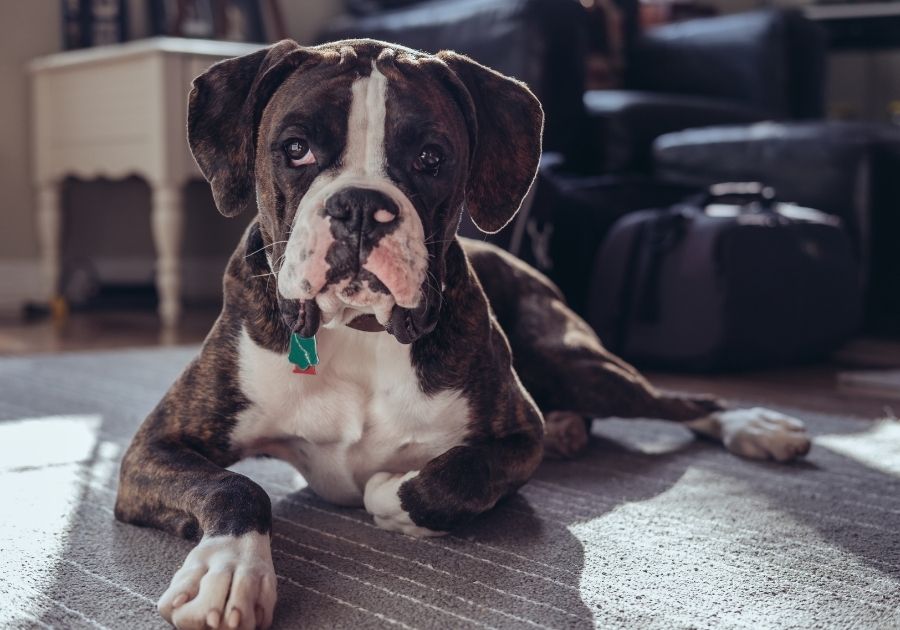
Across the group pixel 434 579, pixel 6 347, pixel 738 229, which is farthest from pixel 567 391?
pixel 6 347

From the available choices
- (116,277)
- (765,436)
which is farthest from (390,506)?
(116,277)

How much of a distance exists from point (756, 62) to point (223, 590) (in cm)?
391

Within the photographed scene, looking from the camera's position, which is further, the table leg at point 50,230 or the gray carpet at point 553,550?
the table leg at point 50,230

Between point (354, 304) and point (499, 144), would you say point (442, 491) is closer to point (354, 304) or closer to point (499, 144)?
point (354, 304)

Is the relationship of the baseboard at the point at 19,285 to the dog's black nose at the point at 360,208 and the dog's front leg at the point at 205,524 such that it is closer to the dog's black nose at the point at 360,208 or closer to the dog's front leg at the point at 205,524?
the dog's front leg at the point at 205,524

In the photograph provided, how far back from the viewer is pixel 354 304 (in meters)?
1.38

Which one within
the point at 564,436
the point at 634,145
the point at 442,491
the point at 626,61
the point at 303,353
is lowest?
the point at 564,436

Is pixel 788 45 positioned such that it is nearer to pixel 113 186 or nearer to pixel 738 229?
pixel 738 229

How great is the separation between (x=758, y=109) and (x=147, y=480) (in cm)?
360

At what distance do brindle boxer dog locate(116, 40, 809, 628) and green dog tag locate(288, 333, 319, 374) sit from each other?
2 centimetres

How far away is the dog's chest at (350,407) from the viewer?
1.53 meters

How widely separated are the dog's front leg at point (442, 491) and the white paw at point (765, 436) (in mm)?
671

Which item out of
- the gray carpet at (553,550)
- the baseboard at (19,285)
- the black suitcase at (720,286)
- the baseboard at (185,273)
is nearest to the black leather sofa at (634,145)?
the black suitcase at (720,286)

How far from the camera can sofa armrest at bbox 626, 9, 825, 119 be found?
4477 millimetres
